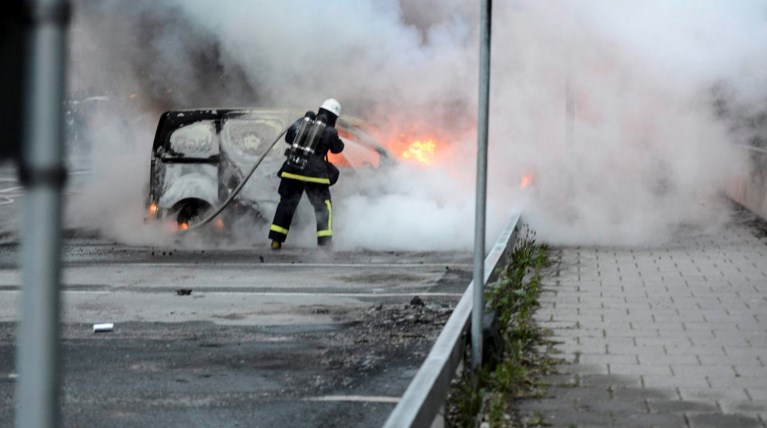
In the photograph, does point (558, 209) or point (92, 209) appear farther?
point (92, 209)

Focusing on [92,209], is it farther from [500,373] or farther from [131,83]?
[500,373]

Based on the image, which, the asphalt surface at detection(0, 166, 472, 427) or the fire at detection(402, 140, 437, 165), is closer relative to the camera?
the asphalt surface at detection(0, 166, 472, 427)

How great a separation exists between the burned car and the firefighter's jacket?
838 millimetres

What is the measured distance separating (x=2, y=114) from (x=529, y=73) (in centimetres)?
1325

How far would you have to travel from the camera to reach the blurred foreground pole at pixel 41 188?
2301 mm

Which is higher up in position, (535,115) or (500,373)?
(535,115)

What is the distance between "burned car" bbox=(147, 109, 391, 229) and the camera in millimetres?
14516

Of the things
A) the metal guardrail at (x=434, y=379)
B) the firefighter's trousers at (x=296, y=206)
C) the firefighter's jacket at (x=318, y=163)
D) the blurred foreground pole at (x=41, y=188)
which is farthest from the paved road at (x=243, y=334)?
the blurred foreground pole at (x=41, y=188)

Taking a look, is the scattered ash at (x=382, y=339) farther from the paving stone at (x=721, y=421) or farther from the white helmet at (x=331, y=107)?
the white helmet at (x=331, y=107)

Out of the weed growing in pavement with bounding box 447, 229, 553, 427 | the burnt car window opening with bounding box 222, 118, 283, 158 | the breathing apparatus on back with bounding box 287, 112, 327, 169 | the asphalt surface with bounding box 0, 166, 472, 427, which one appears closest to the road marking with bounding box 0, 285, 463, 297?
the asphalt surface with bounding box 0, 166, 472, 427

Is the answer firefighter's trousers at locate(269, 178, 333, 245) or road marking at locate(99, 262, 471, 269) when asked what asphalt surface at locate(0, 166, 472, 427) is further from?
firefighter's trousers at locate(269, 178, 333, 245)

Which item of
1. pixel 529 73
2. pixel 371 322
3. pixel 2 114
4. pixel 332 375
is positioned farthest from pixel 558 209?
pixel 2 114

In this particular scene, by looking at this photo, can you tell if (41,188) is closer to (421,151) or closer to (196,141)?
(196,141)

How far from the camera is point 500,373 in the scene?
6.64 metres
